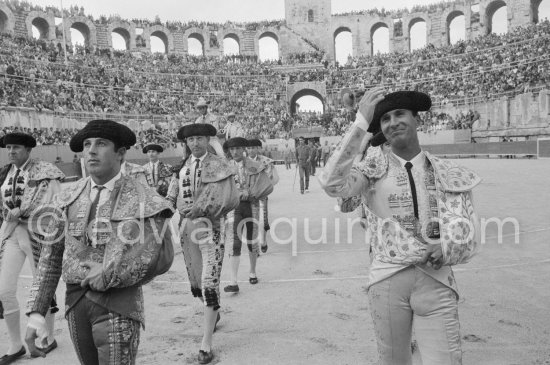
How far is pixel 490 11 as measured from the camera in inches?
1705

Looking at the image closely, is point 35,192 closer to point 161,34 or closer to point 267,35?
point 161,34

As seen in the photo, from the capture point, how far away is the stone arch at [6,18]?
121 ft

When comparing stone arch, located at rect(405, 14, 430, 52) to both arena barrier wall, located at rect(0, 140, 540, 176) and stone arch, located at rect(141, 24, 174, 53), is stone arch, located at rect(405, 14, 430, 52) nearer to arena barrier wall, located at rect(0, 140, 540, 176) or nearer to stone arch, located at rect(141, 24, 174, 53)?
arena barrier wall, located at rect(0, 140, 540, 176)

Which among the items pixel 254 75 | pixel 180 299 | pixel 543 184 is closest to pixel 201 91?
pixel 254 75

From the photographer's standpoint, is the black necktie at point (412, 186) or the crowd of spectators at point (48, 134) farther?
the crowd of spectators at point (48, 134)

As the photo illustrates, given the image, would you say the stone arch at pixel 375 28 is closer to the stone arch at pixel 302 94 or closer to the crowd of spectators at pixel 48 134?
the stone arch at pixel 302 94

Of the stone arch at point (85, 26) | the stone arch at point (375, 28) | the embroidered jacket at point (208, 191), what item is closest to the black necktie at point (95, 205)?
the embroidered jacket at point (208, 191)

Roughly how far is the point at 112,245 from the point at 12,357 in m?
1.97

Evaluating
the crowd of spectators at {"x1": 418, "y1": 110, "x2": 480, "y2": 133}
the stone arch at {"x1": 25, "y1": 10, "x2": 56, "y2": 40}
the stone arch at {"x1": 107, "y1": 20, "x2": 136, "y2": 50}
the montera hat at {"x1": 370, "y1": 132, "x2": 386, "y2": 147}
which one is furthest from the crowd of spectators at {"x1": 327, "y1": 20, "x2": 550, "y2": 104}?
the montera hat at {"x1": 370, "y1": 132, "x2": 386, "y2": 147}

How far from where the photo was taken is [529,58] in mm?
31141

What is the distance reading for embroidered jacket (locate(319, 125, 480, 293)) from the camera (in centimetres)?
209

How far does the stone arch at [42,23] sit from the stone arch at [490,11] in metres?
35.1

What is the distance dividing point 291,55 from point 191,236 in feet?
147

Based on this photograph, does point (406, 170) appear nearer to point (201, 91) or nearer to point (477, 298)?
point (477, 298)
